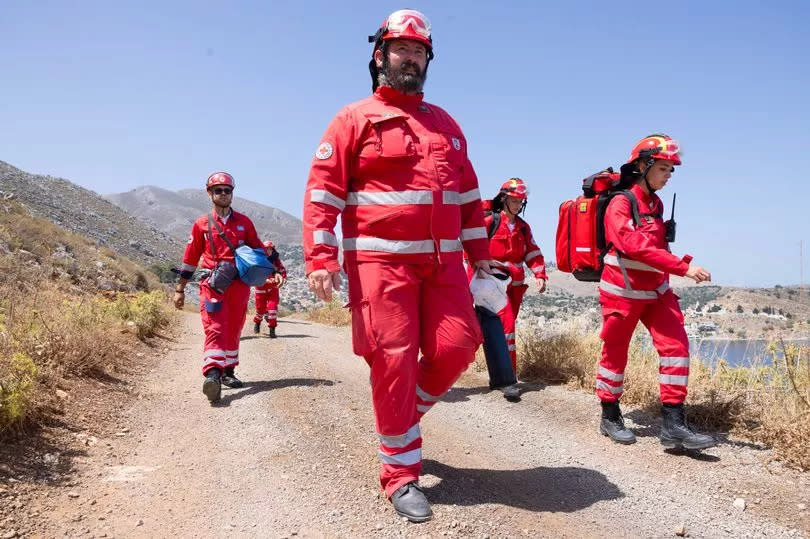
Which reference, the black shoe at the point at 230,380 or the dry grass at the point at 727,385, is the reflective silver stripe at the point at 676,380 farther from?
the black shoe at the point at 230,380

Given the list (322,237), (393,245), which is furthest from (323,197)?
(393,245)

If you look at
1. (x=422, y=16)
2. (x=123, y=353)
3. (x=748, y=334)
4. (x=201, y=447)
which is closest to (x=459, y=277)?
(x=422, y=16)

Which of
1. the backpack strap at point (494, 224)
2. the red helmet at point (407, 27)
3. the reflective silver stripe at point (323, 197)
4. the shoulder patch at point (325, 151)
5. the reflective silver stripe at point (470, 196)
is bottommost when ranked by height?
the backpack strap at point (494, 224)

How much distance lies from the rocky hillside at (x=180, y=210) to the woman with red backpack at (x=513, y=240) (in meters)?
123

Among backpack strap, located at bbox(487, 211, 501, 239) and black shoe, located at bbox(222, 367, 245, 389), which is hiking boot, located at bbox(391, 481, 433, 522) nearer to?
black shoe, located at bbox(222, 367, 245, 389)

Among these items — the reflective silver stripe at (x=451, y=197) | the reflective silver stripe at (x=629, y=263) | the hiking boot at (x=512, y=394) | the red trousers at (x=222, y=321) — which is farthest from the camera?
the red trousers at (x=222, y=321)

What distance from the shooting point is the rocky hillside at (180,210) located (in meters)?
141

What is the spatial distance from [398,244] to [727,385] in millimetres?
3863

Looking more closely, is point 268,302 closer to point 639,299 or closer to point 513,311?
point 513,311

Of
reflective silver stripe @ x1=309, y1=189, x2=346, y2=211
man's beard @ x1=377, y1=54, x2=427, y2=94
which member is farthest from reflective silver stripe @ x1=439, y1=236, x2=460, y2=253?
man's beard @ x1=377, y1=54, x2=427, y2=94

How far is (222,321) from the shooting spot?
6391 mm

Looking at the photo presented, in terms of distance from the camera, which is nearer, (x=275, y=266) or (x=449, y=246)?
(x=449, y=246)

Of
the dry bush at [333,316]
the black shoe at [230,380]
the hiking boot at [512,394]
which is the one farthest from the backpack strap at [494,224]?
the dry bush at [333,316]

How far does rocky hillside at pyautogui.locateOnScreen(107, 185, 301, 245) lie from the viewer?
140750 mm
